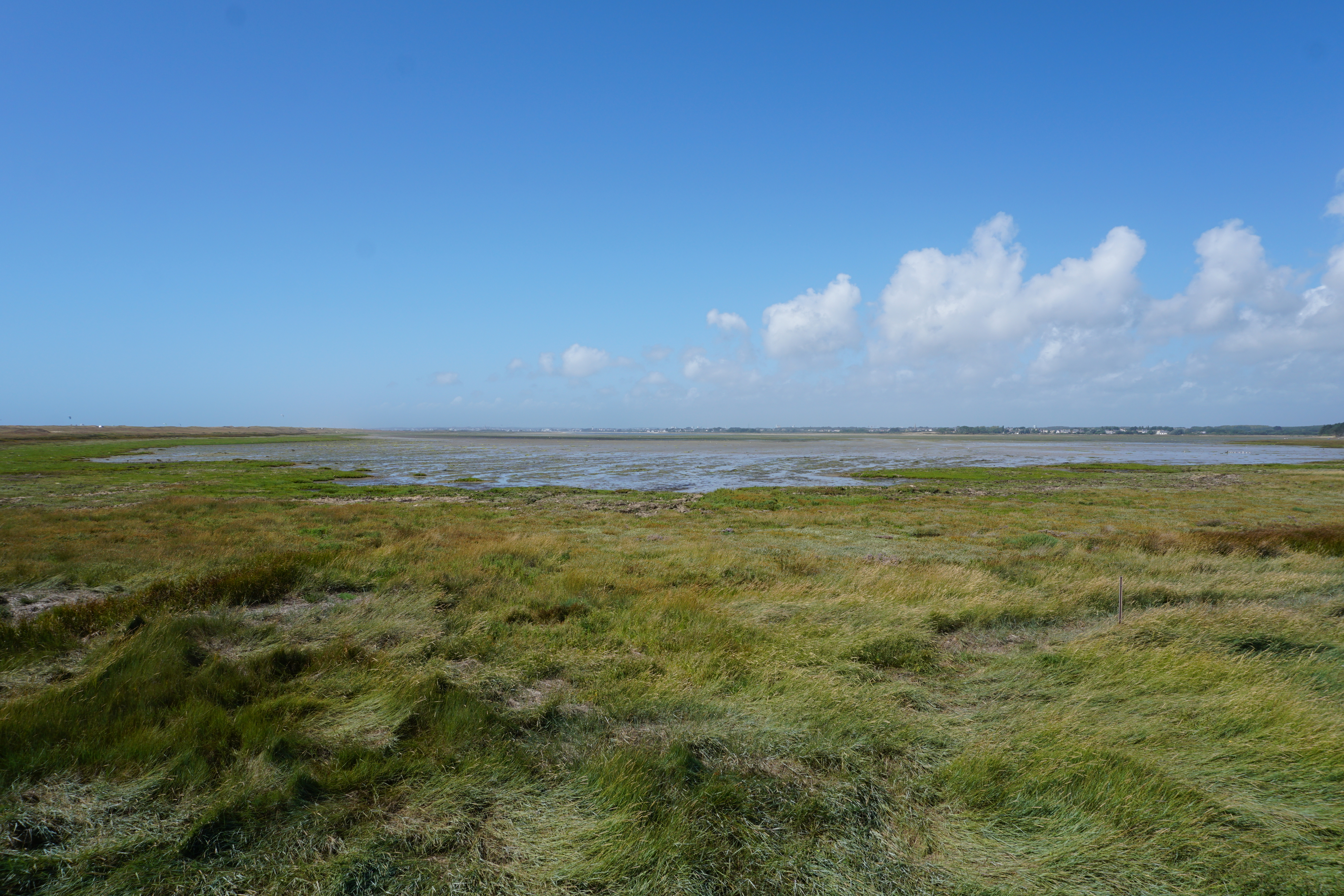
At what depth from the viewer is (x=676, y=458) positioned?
88188 mm

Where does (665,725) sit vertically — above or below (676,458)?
above

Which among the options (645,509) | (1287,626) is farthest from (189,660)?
(645,509)

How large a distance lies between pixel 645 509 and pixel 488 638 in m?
23.4

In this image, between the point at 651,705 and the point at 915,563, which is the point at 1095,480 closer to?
the point at 915,563

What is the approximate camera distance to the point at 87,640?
7.98 metres

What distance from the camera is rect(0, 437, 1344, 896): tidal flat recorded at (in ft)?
13.5

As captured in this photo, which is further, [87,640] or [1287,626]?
[1287,626]

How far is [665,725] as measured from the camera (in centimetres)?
605

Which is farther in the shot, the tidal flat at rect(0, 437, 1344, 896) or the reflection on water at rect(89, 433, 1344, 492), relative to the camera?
the reflection on water at rect(89, 433, 1344, 492)

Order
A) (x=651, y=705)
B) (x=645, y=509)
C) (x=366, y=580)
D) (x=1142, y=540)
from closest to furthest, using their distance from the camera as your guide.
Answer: (x=651, y=705) → (x=366, y=580) → (x=1142, y=540) → (x=645, y=509)

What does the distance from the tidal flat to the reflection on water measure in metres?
33.2

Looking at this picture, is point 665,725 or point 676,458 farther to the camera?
point 676,458

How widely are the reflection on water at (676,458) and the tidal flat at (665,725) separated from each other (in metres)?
33.2

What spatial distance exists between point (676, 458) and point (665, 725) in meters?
82.2
